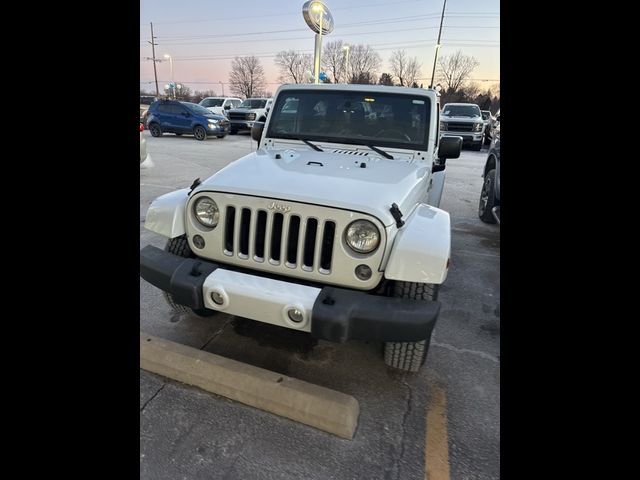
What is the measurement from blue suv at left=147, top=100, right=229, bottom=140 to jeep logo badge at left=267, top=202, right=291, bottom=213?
1580cm

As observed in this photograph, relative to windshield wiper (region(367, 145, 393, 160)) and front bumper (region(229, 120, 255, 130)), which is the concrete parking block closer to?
windshield wiper (region(367, 145, 393, 160))

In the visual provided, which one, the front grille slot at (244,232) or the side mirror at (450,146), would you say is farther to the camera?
the side mirror at (450,146)

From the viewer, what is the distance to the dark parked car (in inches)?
214

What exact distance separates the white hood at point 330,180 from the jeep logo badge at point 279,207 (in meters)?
0.04

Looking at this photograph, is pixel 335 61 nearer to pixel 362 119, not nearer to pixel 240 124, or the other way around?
pixel 240 124

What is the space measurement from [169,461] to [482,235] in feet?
17.0

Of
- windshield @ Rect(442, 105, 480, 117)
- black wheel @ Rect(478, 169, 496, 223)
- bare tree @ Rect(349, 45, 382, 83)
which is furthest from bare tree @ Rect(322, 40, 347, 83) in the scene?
black wheel @ Rect(478, 169, 496, 223)

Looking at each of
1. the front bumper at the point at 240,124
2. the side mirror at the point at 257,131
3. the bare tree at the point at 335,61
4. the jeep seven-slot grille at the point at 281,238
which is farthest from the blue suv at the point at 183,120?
the bare tree at the point at 335,61

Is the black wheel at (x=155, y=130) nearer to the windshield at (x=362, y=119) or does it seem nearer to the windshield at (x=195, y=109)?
the windshield at (x=195, y=109)

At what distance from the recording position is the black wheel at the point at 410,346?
2.13 m

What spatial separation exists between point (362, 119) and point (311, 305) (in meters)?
2.12

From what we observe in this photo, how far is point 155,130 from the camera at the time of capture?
17047 millimetres

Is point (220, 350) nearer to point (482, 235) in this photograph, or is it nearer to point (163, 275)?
point (163, 275)
